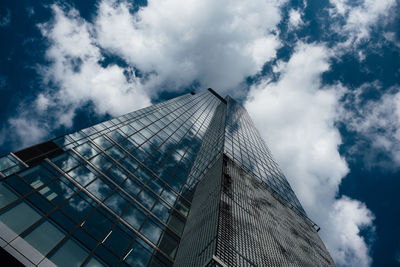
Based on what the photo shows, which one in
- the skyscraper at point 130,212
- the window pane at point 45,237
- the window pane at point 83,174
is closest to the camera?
the window pane at point 45,237

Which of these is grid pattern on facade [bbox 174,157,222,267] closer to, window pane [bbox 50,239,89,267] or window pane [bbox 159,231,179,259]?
window pane [bbox 159,231,179,259]

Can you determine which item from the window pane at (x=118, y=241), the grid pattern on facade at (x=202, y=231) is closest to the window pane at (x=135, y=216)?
the window pane at (x=118, y=241)

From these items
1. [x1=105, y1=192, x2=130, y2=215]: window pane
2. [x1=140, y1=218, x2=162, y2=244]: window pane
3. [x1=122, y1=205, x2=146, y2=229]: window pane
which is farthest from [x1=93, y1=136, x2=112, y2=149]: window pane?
[x1=140, y1=218, x2=162, y2=244]: window pane

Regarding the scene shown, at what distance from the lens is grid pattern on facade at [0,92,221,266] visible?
10.0 metres

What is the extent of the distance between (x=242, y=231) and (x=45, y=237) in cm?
999

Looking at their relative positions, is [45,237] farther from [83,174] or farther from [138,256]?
[83,174]

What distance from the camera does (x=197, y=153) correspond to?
31594mm

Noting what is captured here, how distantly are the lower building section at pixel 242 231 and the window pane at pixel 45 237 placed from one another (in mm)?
6283

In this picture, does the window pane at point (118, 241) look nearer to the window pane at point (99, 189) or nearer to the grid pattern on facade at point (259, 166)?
the window pane at point (99, 189)

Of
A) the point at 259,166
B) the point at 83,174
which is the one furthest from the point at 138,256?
the point at 259,166

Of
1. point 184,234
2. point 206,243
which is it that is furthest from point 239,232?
point 184,234

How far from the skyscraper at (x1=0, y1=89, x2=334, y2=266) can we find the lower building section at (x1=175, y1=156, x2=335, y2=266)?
0.27ft

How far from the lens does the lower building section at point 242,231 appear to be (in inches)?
460

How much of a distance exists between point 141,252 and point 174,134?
66.0 feet
